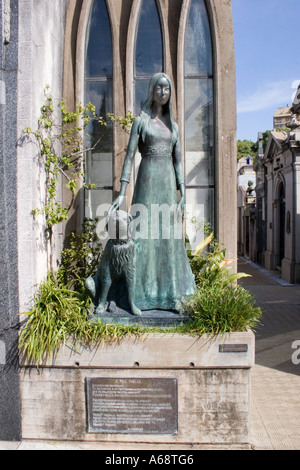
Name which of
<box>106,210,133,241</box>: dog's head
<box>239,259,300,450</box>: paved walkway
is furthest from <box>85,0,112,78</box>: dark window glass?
<box>239,259,300,450</box>: paved walkway

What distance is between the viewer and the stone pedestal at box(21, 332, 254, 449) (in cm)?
393

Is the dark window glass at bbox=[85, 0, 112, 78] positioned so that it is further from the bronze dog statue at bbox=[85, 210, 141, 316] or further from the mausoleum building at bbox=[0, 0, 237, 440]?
the bronze dog statue at bbox=[85, 210, 141, 316]

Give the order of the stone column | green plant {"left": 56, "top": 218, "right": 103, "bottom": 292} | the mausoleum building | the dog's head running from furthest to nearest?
1. the mausoleum building
2. green plant {"left": 56, "top": 218, "right": 103, "bottom": 292}
3. the stone column
4. the dog's head

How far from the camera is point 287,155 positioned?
50.9ft

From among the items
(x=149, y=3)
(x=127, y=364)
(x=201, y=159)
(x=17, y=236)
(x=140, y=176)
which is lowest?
(x=127, y=364)

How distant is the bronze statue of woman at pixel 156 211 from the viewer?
4.46 metres

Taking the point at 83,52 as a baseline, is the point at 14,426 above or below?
below

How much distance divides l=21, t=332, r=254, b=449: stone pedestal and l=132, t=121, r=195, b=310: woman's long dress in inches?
25.4

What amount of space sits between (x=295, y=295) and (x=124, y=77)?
29.3 ft

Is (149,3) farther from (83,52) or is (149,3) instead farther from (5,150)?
(5,150)

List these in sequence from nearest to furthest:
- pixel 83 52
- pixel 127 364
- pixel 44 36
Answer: pixel 127 364 < pixel 44 36 < pixel 83 52

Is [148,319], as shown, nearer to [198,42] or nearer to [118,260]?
[118,260]

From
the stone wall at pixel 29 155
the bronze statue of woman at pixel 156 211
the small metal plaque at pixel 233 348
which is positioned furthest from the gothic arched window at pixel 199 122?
the small metal plaque at pixel 233 348

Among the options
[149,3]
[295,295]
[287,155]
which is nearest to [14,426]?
[149,3]
